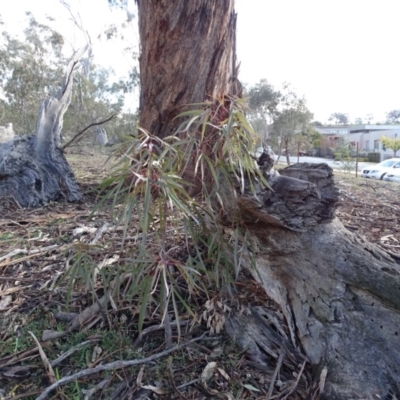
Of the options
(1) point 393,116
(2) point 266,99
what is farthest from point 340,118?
(2) point 266,99

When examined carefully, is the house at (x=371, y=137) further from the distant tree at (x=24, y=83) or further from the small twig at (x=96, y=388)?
the small twig at (x=96, y=388)

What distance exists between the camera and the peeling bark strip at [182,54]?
226cm

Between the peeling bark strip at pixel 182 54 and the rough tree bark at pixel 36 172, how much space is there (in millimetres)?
1283

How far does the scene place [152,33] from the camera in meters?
2.52

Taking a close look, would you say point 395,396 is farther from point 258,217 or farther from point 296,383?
point 258,217

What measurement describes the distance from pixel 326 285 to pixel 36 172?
2876 mm

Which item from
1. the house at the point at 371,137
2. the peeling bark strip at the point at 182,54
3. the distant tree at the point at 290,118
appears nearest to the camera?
the peeling bark strip at the point at 182,54

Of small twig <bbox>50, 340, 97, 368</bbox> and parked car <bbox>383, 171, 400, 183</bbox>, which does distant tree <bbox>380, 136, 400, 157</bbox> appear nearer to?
parked car <bbox>383, 171, 400, 183</bbox>

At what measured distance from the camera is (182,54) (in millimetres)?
2410

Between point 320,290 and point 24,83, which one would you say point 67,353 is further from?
point 24,83

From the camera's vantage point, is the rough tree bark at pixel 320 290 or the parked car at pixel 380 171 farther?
the parked car at pixel 380 171

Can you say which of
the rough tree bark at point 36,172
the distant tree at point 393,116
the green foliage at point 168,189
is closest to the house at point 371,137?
the distant tree at point 393,116

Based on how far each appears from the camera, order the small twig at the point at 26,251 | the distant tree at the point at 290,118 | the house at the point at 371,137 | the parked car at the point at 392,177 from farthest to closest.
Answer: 1. the house at the point at 371,137
2. the distant tree at the point at 290,118
3. the parked car at the point at 392,177
4. the small twig at the point at 26,251

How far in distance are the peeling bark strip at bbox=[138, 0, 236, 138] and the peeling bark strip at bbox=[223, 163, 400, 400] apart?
101 cm
